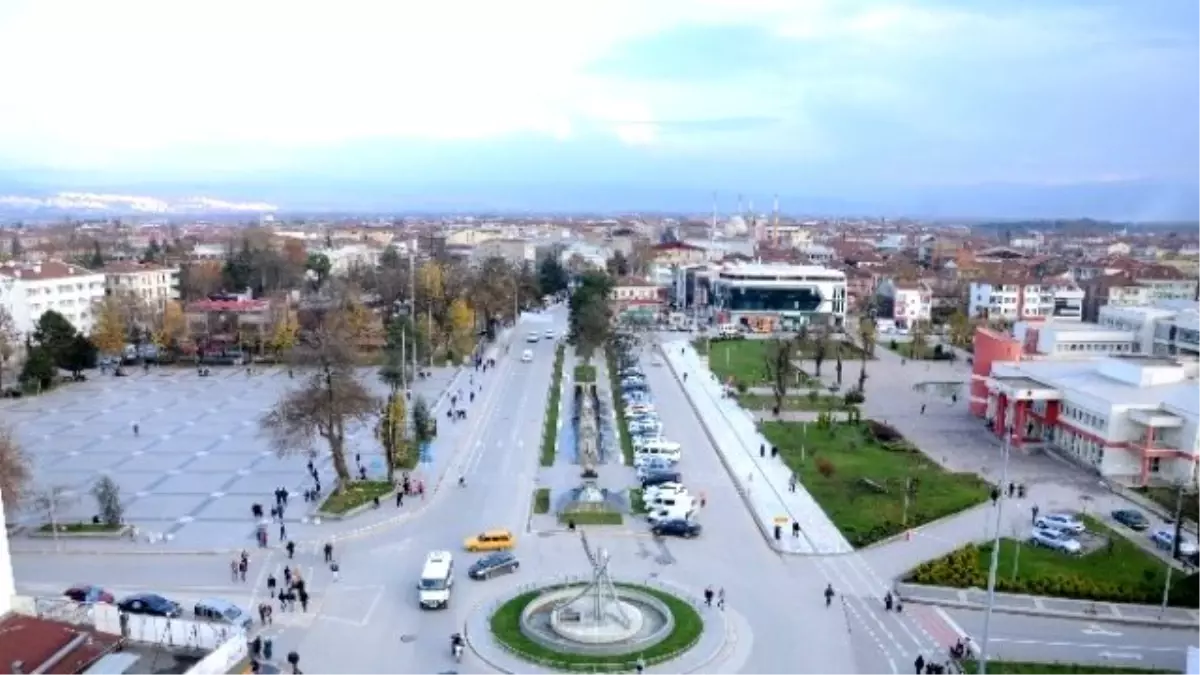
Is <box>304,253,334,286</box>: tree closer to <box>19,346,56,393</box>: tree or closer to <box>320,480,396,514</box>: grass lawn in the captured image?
<box>19,346,56,393</box>: tree

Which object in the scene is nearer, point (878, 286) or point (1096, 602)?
point (1096, 602)

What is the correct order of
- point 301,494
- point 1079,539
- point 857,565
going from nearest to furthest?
1. point 857,565
2. point 1079,539
3. point 301,494

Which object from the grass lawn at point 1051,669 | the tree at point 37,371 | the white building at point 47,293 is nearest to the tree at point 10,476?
the tree at point 37,371

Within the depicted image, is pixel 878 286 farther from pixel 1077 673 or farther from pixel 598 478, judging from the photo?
pixel 1077 673

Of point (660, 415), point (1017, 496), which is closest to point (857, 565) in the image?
point (1017, 496)

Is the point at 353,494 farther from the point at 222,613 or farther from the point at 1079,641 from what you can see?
the point at 1079,641

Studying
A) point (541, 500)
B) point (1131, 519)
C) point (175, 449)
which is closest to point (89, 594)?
point (541, 500)

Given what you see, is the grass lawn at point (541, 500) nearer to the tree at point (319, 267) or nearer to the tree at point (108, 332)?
the tree at point (108, 332)
